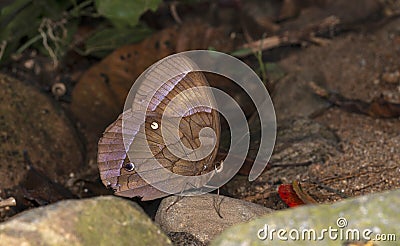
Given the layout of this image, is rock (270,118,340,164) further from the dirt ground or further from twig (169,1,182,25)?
twig (169,1,182,25)

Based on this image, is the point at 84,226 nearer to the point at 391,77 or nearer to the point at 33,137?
the point at 33,137

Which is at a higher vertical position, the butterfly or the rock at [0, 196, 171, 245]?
the rock at [0, 196, 171, 245]

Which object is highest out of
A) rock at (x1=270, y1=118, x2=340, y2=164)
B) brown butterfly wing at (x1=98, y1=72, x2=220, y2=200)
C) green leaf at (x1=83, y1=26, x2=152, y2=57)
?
green leaf at (x1=83, y1=26, x2=152, y2=57)

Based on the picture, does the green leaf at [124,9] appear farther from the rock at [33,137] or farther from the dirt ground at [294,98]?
the rock at [33,137]

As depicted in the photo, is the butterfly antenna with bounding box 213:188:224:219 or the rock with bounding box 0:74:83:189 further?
the rock with bounding box 0:74:83:189

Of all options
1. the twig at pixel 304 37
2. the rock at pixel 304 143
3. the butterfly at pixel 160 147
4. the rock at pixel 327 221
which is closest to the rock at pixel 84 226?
the rock at pixel 327 221

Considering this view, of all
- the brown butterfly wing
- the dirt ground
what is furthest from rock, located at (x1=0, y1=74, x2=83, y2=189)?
the brown butterfly wing

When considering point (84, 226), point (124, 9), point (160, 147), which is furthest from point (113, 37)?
point (84, 226)
